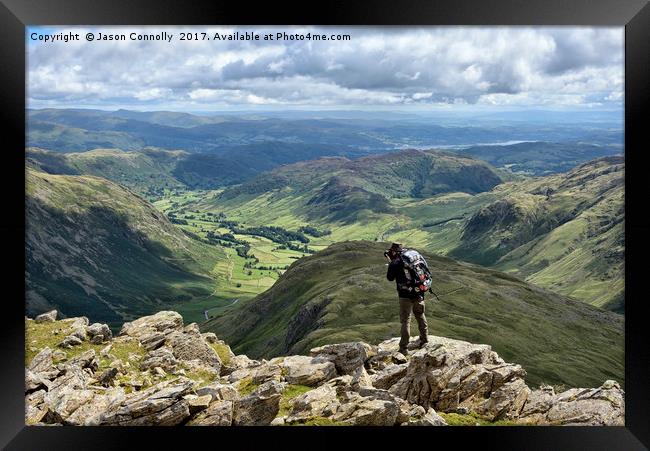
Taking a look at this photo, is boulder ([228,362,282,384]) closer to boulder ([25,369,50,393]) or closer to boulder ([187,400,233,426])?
boulder ([187,400,233,426])

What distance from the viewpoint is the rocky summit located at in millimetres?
22266

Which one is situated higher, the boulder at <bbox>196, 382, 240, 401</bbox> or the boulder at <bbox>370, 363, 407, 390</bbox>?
the boulder at <bbox>370, 363, 407, 390</bbox>

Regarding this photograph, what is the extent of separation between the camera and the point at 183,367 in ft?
104

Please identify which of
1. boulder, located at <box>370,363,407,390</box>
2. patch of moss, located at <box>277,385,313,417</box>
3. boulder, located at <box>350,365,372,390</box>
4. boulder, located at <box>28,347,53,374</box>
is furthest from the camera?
boulder, located at <box>28,347,53,374</box>

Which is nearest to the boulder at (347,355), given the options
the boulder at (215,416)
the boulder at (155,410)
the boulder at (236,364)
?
the boulder at (236,364)

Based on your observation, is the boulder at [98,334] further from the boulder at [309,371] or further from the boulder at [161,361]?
the boulder at [309,371]

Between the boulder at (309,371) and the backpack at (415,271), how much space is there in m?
4.99

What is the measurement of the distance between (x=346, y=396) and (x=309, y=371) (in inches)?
114

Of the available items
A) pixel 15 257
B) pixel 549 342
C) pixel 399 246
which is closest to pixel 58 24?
pixel 15 257

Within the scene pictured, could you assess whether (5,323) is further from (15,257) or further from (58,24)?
(58,24)

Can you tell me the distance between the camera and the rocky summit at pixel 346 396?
22.3m

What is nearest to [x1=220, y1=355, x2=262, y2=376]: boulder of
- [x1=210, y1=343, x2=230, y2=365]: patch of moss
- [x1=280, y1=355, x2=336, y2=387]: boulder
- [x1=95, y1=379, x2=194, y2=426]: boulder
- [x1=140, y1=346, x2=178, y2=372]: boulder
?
[x1=210, y1=343, x2=230, y2=365]: patch of moss

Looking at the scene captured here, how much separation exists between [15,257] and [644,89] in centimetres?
2387

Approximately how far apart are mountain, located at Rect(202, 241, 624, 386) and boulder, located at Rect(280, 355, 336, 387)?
50051mm
